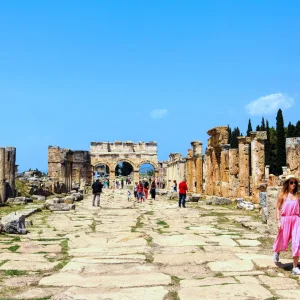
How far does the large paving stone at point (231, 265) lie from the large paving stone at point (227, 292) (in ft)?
2.97

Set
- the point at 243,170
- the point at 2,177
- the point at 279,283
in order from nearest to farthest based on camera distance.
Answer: the point at 279,283
the point at 2,177
the point at 243,170

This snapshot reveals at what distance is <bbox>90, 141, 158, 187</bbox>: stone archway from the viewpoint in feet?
198

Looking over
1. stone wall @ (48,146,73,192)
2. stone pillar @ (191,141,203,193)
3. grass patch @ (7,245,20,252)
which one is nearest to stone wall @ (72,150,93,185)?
stone wall @ (48,146,73,192)

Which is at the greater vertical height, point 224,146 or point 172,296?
point 224,146

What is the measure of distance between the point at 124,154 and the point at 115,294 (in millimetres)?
56547

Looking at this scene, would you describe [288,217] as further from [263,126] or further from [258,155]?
[263,126]

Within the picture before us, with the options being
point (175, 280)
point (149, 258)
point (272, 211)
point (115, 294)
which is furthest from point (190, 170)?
point (115, 294)

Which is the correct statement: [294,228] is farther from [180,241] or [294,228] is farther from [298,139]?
[298,139]

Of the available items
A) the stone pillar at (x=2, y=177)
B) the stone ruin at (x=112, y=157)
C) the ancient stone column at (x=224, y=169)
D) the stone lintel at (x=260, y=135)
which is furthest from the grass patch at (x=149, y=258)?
the stone ruin at (x=112, y=157)

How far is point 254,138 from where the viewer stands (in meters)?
20.8

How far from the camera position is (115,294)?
4746 mm

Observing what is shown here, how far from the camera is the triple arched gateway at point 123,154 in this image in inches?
→ 2381

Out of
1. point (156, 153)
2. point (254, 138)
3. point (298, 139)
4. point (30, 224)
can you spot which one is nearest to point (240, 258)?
point (298, 139)

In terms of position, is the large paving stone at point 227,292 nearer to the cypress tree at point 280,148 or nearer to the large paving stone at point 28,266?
the large paving stone at point 28,266
